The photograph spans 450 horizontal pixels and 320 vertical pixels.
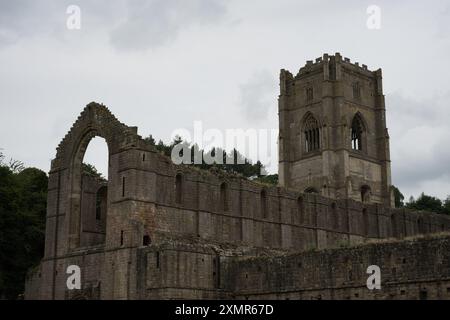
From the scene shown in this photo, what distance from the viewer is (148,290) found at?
1389 inches

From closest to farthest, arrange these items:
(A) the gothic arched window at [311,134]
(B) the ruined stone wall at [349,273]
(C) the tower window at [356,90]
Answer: (B) the ruined stone wall at [349,273] < (A) the gothic arched window at [311,134] < (C) the tower window at [356,90]

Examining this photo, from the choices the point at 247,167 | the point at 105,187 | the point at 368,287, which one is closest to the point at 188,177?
the point at 105,187

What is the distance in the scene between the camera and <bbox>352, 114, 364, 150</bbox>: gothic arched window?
75.6 m

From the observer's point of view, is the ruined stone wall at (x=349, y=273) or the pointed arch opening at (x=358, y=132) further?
the pointed arch opening at (x=358, y=132)

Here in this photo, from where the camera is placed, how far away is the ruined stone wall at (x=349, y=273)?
29188mm

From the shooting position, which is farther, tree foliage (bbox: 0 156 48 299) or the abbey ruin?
tree foliage (bbox: 0 156 48 299)

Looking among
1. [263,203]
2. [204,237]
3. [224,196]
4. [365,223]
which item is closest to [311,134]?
[365,223]

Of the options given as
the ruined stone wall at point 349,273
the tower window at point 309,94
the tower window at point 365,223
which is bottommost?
the ruined stone wall at point 349,273

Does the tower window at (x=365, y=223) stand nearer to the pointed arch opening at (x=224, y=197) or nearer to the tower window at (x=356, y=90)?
the pointed arch opening at (x=224, y=197)

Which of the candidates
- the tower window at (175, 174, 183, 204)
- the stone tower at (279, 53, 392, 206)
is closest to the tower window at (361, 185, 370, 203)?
the stone tower at (279, 53, 392, 206)

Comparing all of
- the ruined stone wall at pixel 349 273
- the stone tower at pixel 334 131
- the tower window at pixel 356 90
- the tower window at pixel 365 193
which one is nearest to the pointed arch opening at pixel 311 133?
the stone tower at pixel 334 131

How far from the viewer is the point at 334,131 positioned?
7294cm

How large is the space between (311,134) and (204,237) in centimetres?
3639

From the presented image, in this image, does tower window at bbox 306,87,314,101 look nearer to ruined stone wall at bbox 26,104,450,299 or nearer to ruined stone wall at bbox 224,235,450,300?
ruined stone wall at bbox 26,104,450,299
